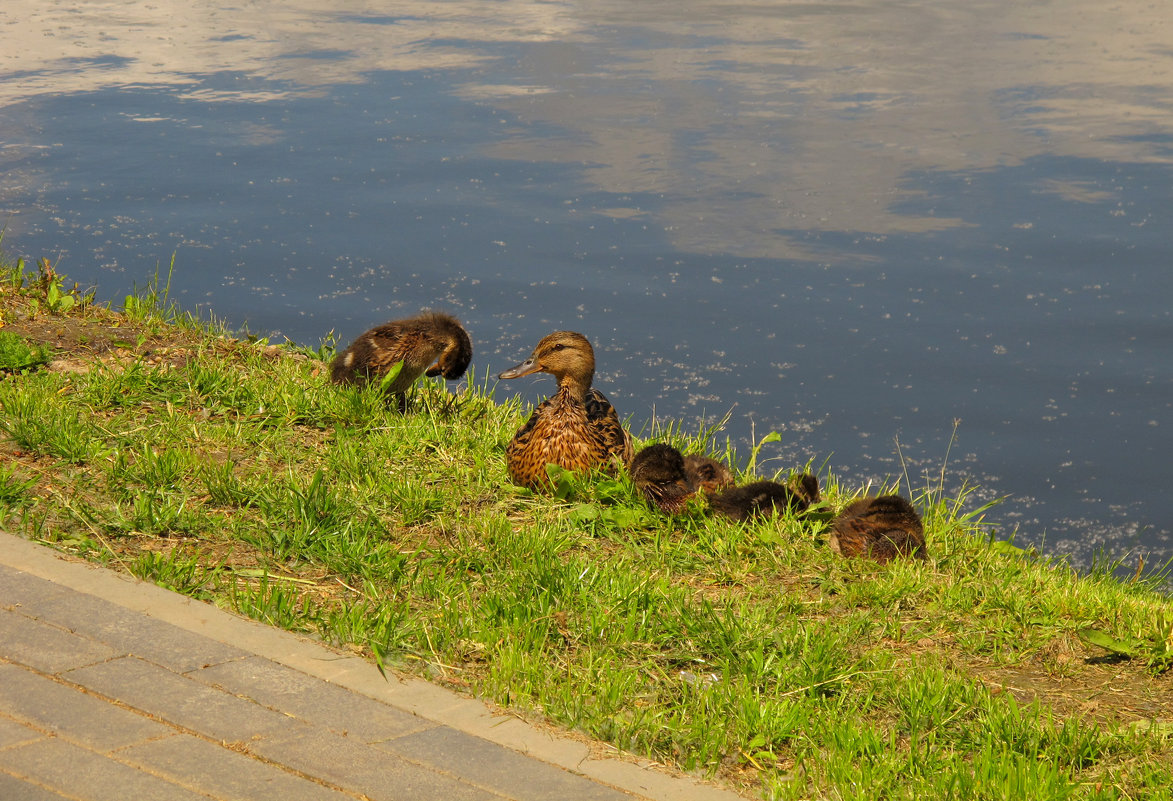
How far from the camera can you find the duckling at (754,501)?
5.61 meters

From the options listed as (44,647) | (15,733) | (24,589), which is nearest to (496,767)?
(15,733)

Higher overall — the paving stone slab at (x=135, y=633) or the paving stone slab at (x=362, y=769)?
the paving stone slab at (x=135, y=633)

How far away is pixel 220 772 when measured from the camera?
335 centimetres

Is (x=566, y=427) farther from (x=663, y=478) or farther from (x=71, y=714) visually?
(x=71, y=714)

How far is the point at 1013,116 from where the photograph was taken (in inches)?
642

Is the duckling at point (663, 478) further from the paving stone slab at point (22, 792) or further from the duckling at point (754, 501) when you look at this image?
the paving stone slab at point (22, 792)

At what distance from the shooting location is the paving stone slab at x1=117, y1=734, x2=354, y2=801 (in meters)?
3.28

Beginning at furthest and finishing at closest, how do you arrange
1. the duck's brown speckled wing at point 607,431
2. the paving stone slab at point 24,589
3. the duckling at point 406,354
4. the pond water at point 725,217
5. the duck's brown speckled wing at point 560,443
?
the pond water at point 725,217 → the duckling at point 406,354 → the duck's brown speckled wing at point 607,431 → the duck's brown speckled wing at point 560,443 → the paving stone slab at point 24,589

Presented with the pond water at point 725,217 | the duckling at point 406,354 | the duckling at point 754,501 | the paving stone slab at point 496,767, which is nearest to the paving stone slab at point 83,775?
the paving stone slab at point 496,767

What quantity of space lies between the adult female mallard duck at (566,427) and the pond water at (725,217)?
206 cm

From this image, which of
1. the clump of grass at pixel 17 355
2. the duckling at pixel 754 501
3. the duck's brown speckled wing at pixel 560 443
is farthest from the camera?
the clump of grass at pixel 17 355

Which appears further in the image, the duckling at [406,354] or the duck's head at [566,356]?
the duckling at [406,354]

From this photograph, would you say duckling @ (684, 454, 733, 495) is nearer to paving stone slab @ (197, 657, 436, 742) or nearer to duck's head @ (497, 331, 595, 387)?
duck's head @ (497, 331, 595, 387)

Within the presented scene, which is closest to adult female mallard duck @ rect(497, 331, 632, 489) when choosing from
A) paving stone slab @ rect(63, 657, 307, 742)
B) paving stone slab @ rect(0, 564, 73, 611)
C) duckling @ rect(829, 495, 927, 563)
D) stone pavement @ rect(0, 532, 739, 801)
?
duckling @ rect(829, 495, 927, 563)
